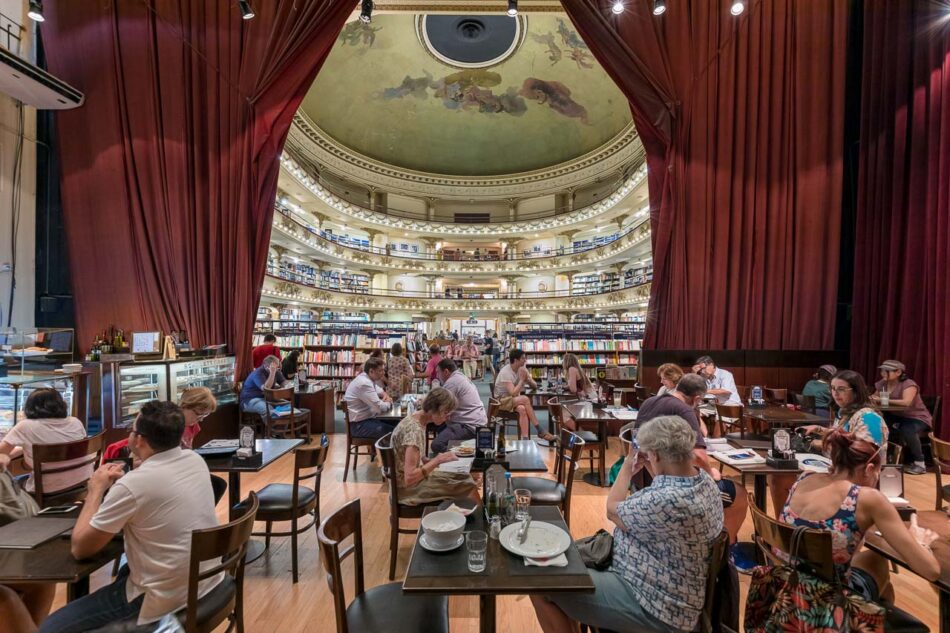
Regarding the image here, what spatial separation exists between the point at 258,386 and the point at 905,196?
8649mm

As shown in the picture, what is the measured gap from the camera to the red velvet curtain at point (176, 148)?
17.2 feet

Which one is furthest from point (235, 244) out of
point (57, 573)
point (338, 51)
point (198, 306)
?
point (338, 51)

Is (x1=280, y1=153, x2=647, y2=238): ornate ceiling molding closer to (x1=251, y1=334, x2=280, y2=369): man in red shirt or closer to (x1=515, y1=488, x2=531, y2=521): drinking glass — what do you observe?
(x1=251, y1=334, x2=280, y2=369): man in red shirt

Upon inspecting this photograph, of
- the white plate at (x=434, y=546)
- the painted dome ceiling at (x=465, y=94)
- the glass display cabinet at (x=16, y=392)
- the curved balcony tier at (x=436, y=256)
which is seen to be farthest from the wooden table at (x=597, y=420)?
the painted dome ceiling at (x=465, y=94)

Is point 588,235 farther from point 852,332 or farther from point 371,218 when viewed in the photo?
point 852,332

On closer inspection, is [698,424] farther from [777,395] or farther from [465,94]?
[465,94]

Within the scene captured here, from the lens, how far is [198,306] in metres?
5.48

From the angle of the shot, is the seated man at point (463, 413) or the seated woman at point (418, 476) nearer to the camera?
the seated woman at point (418, 476)

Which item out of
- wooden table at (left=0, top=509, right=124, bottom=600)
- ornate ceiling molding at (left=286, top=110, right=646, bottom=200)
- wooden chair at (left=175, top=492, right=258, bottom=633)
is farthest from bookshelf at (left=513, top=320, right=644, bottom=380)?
ornate ceiling molding at (left=286, top=110, right=646, bottom=200)

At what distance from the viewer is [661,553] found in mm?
1506

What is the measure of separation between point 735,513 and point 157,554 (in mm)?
3069

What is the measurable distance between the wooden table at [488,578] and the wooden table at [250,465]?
1.50 meters

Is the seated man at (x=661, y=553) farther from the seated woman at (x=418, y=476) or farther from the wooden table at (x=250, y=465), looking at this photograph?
the wooden table at (x=250, y=465)

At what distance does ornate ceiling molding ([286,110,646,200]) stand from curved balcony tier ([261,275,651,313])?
4861mm
